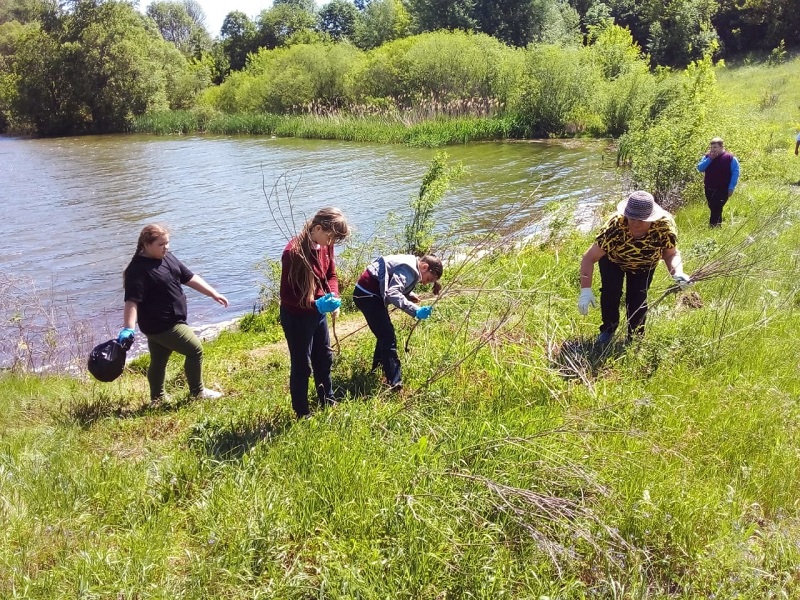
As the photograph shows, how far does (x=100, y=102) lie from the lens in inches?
1602

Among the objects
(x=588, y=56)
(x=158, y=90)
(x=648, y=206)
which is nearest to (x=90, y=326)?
(x=648, y=206)

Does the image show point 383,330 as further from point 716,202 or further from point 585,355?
point 716,202

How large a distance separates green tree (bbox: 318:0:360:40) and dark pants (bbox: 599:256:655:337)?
73.1 metres

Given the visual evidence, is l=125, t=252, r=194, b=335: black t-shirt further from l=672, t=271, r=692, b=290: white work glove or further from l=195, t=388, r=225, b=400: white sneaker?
l=672, t=271, r=692, b=290: white work glove

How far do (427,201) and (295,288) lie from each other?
5.29m

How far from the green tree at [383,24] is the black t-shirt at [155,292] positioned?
2148 inches

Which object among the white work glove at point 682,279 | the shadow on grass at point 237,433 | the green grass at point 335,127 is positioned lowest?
the shadow on grass at point 237,433

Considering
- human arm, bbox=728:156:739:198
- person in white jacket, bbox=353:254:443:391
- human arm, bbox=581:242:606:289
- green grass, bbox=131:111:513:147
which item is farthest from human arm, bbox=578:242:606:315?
green grass, bbox=131:111:513:147

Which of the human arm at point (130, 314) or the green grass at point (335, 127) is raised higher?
the green grass at point (335, 127)

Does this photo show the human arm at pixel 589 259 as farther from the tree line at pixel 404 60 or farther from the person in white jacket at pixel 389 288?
the tree line at pixel 404 60

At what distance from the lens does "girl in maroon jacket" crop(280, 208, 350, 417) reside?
152 inches

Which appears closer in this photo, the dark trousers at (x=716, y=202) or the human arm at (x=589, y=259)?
the human arm at (x=589, y=259)

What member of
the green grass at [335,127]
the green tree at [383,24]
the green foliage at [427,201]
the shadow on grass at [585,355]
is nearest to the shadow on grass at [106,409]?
the shadow on grass at [585,355]

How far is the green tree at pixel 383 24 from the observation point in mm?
54656
